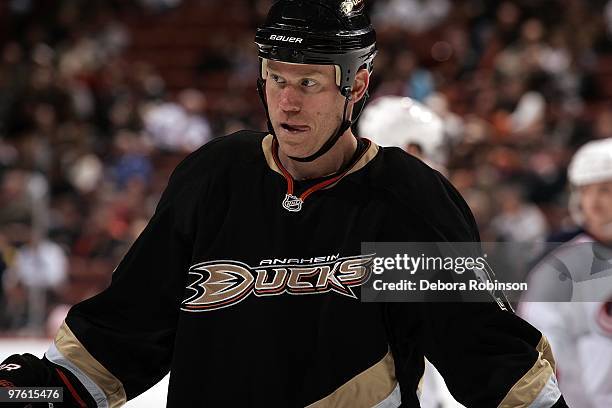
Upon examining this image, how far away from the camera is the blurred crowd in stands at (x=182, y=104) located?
905 centimetres

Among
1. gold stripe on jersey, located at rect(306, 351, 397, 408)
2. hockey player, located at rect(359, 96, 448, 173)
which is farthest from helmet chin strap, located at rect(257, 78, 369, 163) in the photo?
hockey player, located at rect(359, 96, 448, 173)

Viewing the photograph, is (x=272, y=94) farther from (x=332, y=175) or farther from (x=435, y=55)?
(x=435, y=55)

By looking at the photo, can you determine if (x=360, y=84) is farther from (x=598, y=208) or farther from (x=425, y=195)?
(x=598, y=208)

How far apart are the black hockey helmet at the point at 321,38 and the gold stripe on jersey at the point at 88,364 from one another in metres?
0.58

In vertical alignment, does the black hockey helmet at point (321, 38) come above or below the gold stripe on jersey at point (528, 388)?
above

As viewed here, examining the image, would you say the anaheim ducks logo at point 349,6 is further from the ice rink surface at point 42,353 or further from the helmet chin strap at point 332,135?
the ice rink surface at point 42,353

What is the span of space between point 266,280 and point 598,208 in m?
1.95

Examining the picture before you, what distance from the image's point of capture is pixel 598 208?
12.1 ft

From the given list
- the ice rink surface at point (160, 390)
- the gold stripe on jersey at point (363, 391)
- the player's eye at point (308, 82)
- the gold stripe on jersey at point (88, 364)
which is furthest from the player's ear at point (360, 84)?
the ice rink surface at point (160, 390)

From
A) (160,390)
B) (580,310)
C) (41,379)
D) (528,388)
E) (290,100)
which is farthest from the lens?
(580,310)

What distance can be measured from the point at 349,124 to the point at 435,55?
1237 centimetres

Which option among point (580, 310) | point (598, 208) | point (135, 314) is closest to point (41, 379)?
point (135, 314)

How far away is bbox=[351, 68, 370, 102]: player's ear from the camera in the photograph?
2.16 m

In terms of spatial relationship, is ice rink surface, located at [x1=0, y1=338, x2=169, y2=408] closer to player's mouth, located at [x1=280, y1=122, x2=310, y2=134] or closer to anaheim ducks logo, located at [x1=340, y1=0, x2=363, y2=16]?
player's mouth, located at [x1=280, y1=122, x2=310, y2=134]
